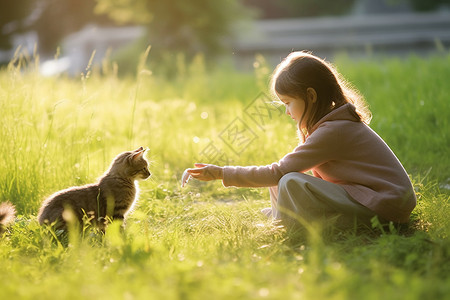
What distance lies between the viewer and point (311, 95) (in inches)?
122

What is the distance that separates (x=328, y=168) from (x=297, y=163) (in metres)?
0.21

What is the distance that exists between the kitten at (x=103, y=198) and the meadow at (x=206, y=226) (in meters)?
0.13

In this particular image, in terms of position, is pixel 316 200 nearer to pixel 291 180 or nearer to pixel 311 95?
pixel 291 180

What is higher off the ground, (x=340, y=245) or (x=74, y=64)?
(x=340, y=245)

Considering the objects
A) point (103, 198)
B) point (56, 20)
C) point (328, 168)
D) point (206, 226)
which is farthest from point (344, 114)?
point (56, 20)

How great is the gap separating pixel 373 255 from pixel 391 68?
5.85 m

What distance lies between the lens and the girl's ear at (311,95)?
10.1 ft

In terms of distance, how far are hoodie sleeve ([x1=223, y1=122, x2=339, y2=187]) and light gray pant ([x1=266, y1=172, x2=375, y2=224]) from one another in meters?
0.07

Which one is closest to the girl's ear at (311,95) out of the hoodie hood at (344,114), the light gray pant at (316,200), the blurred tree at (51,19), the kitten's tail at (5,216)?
the hoodie hood at (344,114)

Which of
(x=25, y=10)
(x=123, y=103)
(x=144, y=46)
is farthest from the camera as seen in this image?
(x=25, y=10)

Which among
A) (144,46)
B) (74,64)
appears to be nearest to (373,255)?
(144,46)

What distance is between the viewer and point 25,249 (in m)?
3.03

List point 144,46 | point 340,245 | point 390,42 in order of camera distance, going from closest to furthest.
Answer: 1. point 340,245
2. point 144,46
3. point 390,42

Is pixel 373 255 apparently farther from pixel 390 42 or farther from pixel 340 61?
pixel 390 42
